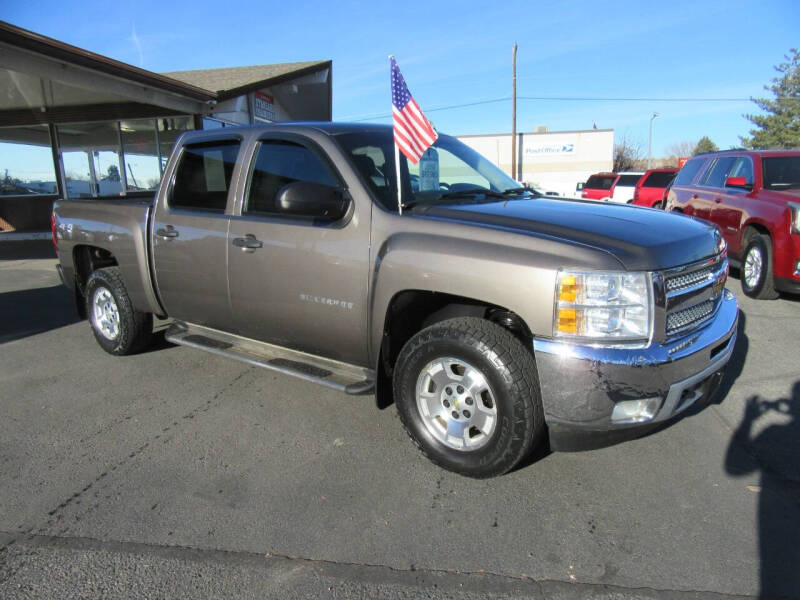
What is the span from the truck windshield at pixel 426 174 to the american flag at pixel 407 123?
0.23 metres

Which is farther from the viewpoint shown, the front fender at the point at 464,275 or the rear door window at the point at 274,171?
the rear door window at the point at 274,171

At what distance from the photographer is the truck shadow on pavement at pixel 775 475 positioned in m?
2.26

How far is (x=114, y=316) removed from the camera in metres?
4.94

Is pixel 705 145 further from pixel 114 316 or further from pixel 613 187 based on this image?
pixel 114 316

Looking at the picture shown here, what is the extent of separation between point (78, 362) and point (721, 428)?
17.2 ft

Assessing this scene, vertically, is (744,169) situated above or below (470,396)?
above

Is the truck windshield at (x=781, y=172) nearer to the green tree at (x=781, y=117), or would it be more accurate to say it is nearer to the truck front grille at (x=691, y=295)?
the truck front grille at (x=691, y=295)

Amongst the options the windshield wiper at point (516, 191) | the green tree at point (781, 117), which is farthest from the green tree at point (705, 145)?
the windshield wiper at point (516, 191)

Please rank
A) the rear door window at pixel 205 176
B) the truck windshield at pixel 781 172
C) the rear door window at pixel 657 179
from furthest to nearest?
the rear door window at pixel 657 179 → the truck windshield at pixel 781 172 → the rear door window at pixel 205 176

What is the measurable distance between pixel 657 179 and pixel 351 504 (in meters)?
16.2

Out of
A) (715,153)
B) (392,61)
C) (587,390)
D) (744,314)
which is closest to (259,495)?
(587,390)

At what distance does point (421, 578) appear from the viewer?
7.42ft

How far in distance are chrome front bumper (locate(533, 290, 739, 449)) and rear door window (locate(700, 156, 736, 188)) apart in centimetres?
648

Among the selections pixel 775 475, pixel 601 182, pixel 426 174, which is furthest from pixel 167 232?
pixel 601 182
